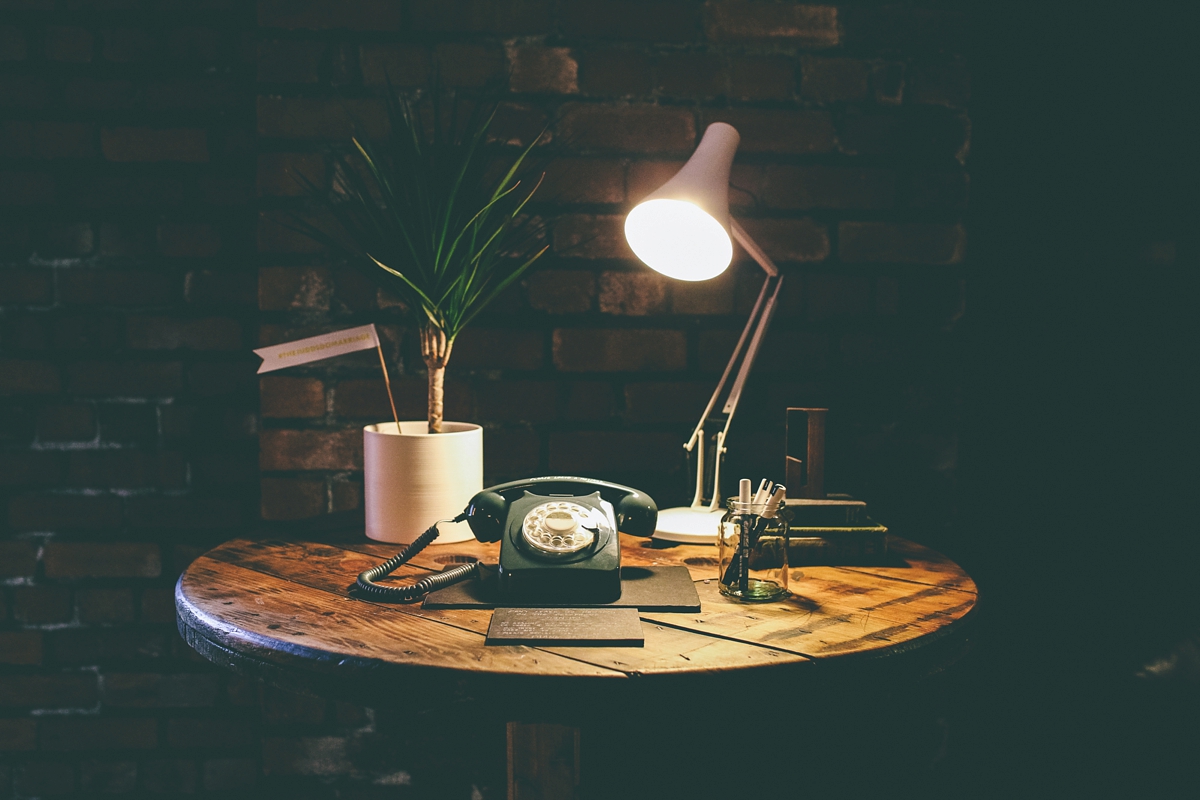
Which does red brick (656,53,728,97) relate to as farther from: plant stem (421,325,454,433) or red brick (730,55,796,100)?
plant stem (421,325,454,433)

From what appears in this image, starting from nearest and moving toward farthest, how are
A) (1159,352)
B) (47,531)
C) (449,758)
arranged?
(1159,352) < (449,758) < (47,531)

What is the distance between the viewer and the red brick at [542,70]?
4.73 ft

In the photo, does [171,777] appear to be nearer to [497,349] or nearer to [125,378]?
[125,378]

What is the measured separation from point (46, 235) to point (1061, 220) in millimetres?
2003

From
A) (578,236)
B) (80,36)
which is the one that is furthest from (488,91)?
(80,36)

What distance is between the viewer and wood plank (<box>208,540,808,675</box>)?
704mm

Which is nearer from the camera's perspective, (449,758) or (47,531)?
(449,758)

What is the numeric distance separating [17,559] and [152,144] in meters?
0.89

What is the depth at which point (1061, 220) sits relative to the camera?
1468 mm

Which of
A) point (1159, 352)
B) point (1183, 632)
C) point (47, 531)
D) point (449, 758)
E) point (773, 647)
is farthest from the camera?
point (47, 531)

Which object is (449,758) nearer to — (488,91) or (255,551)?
(255,551)

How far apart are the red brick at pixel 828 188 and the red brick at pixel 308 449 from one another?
0.93 meters

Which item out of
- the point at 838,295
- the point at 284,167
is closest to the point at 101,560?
the point at 284,167

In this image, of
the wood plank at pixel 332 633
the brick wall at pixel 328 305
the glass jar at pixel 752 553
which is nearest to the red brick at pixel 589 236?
the brick wall at pixel 328 305
